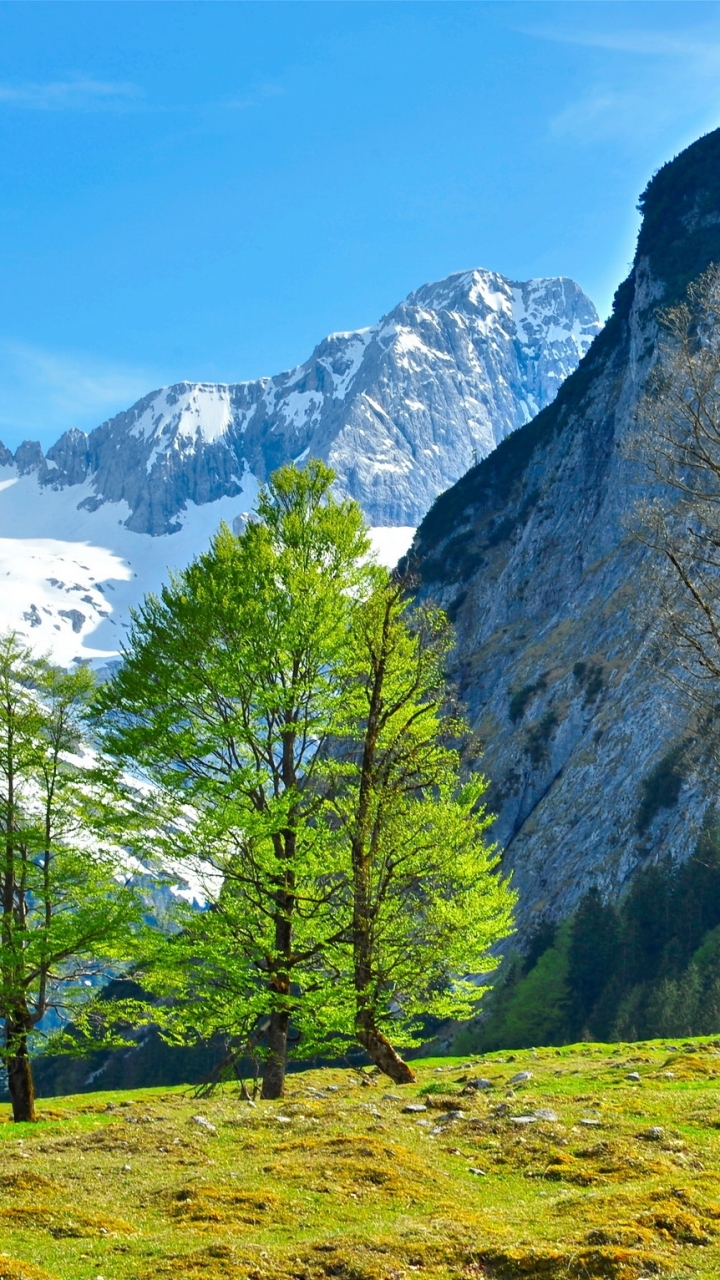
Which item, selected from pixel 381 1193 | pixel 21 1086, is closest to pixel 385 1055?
pixel 21 1086

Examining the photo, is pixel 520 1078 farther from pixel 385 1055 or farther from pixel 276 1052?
pixel 276 1052

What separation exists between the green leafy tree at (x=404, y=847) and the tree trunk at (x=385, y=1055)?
0.06 m

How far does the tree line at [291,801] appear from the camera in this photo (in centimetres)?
2325

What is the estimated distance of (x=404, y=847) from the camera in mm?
25031

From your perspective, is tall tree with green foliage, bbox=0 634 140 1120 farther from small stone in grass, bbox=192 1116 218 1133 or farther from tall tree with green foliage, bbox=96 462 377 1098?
small stone in grass, bbox=192 1116 218 1133

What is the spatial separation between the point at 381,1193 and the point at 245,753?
11.8 m

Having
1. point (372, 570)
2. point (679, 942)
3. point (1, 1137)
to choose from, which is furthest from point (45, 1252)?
point (679, 942)

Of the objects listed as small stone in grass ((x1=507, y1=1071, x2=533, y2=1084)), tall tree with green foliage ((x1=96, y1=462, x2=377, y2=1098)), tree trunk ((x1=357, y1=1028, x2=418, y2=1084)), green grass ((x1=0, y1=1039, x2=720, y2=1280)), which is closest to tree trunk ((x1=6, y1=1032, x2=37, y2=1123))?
tall tree with green foliage ((x1=96, y1=462, x2=377, y2=1098))

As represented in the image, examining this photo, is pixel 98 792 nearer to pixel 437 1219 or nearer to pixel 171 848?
pixel 171 848

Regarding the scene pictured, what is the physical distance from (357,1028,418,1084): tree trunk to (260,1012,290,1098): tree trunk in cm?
211

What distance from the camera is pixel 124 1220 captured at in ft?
43.9

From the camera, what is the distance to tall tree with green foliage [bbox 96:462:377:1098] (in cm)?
2294

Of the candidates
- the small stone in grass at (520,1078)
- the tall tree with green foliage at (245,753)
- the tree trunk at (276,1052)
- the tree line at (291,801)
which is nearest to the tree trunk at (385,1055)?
the tree line at (291,801)

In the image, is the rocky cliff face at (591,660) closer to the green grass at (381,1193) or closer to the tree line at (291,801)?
the tree line at (291,801)
